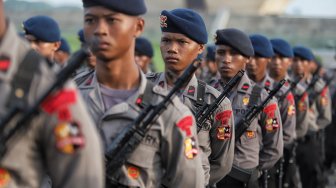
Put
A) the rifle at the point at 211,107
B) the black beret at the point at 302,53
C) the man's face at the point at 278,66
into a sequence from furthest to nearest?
the black beret at the point at 302,53, the man's face at the point at 278,66, the rifle at the point at 211,107

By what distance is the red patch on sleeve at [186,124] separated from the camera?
12.5 ft

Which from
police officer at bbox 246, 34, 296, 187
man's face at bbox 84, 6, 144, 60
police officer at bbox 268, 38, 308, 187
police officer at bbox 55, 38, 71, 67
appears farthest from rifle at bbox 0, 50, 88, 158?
police officer at bbox 55, 38, 71, 67

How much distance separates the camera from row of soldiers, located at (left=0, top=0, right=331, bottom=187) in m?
2.66

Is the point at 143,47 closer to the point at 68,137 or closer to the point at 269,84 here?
the point at 269,84

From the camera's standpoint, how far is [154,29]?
40406mm

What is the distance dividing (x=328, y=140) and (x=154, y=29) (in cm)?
2707

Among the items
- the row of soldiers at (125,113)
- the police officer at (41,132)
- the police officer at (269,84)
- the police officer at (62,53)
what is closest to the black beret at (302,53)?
the police officer at (62,53)

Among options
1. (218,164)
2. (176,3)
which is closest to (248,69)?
(218,164)

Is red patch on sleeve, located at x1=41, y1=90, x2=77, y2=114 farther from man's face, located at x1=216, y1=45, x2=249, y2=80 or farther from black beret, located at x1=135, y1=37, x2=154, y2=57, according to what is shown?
black beret, located at x1=135, y1=37, x2=154, y2=57

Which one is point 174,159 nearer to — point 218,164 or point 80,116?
point 80,116

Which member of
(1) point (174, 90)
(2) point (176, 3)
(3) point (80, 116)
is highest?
(3) point (80, 116)

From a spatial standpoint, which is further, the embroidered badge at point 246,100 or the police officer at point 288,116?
the police officer at point 288,116

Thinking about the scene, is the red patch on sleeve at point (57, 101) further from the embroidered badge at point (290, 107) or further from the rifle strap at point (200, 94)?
the embroidered badge at point (290, 107)

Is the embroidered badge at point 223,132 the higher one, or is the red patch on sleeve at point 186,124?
the red patch on sleeve at point 186,124
